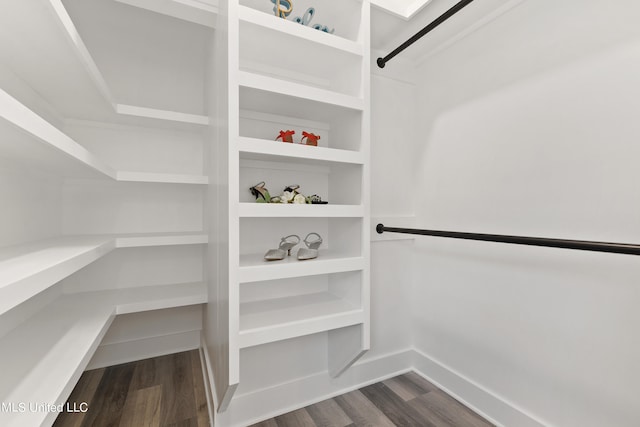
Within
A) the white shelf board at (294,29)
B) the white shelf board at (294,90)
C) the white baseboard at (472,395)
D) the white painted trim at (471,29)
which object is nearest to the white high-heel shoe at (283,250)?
the white shelf board at (294,90)

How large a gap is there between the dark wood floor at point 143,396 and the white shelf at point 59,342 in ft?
1.40

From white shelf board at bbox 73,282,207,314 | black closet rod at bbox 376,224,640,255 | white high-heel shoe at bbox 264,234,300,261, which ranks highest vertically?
black closet rod at bbox 376,224,640,255

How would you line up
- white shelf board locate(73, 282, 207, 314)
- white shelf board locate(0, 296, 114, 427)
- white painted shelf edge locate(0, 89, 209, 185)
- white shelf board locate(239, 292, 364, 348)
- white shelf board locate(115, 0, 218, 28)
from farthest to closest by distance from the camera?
white shelf board locate(73, 282, 207, 314), white shelf board locate(115, 0, 218, 28), white shelf board locate(239, 292, 364, 348), white shelf board locate(0, 296, 114, 427), white painted shelf edge locate(0, 89, 209, 185)

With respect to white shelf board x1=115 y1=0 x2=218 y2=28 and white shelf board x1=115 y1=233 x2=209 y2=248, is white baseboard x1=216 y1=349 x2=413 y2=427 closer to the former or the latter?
white shelf board x1=115 y1=233 x2=209 y2=248

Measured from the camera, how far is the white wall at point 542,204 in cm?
103

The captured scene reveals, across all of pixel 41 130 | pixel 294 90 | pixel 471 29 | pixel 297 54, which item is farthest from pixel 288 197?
pixel 471 29

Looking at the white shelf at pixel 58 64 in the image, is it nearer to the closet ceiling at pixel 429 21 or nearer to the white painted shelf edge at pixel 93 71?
the white painted shelf edge at pixel 93 71

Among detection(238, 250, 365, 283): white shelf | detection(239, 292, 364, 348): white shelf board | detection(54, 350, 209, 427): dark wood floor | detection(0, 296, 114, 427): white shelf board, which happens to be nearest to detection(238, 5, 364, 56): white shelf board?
detection(238, 250, 365, 283): white shelf

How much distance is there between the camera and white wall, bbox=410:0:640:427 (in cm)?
103

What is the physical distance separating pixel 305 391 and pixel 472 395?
0.88m

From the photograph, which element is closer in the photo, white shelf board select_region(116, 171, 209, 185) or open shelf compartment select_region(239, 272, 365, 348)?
open shelf compartment select_region(239, 272, 365, 348)

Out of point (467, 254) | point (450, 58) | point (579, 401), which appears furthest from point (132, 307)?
point (450, 58)

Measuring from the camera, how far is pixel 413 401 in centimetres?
153

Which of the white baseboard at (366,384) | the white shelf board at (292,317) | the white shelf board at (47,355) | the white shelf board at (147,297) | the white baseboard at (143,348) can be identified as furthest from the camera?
the white baseboard at (143,348)
